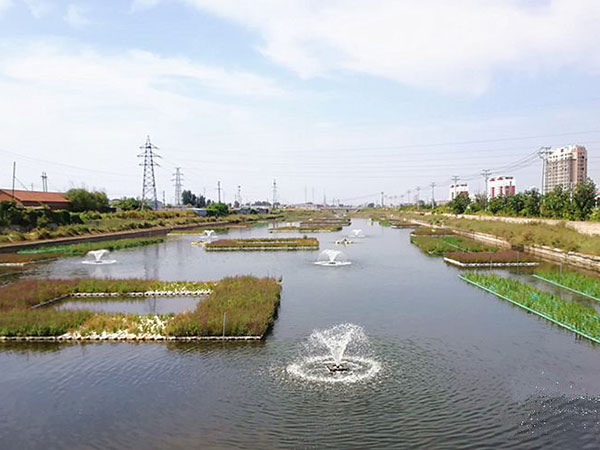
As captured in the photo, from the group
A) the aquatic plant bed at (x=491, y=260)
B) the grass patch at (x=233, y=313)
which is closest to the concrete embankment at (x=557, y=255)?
the aquatic plant bed at (x=491, y=260)

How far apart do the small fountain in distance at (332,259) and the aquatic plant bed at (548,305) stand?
27.5 ft

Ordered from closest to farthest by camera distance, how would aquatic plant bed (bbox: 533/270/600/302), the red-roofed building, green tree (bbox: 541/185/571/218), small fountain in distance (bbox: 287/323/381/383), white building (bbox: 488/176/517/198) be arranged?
small fountain in distance (bbox: 287/323/381/383)
aquatic plant bed (bbox: 533/270/600/302)
green tree (bbox: 541/185/571/218)
the red-roofed building
white building (bbox: 488/176/517/198)

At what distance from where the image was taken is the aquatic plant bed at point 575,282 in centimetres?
1945

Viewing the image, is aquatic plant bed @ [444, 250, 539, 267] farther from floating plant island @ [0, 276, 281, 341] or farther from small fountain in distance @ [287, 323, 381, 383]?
small fountain in distance @ [287, 323, 381, 383]

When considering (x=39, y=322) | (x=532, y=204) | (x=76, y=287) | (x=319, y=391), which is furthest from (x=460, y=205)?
(x=319, y=391)

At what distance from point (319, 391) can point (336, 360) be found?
1686mm

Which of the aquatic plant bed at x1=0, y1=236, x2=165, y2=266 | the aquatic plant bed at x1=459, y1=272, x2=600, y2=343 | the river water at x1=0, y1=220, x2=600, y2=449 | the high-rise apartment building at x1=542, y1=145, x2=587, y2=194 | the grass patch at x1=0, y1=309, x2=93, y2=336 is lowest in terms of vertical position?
the river water at x1=0, y1=220, x2=600, y2=449

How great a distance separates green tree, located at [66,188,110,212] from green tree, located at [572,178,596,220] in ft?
195

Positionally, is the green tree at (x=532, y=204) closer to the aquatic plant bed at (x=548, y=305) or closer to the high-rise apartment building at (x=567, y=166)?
the aquatic plant bed at (x=548, y=305)

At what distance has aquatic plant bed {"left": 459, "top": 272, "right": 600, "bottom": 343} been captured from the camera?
563 inches

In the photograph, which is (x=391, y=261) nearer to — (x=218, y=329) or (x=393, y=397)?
(x=218, y=329)

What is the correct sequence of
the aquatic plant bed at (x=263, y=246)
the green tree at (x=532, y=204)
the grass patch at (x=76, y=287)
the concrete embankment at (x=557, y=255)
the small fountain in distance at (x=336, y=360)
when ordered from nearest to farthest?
the small fountain in distance at (x=336, y=360) < the grass patch at (x=76, y=287) < the concrete embankment at (x=557, y=255) < the aquatic plant bed at (x=263, y=246) < the green tree at (x=532, y=204)

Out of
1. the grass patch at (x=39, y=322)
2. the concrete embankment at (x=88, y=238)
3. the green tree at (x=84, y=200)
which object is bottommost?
the grass patch at (x=39, y=322)

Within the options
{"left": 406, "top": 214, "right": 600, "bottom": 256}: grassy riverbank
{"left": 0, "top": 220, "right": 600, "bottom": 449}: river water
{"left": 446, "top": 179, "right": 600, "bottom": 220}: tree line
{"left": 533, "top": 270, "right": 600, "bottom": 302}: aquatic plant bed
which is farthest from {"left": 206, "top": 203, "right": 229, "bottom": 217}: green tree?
{"left": 0, "top": 220, "right": 600, "bottom": 449}: river water
